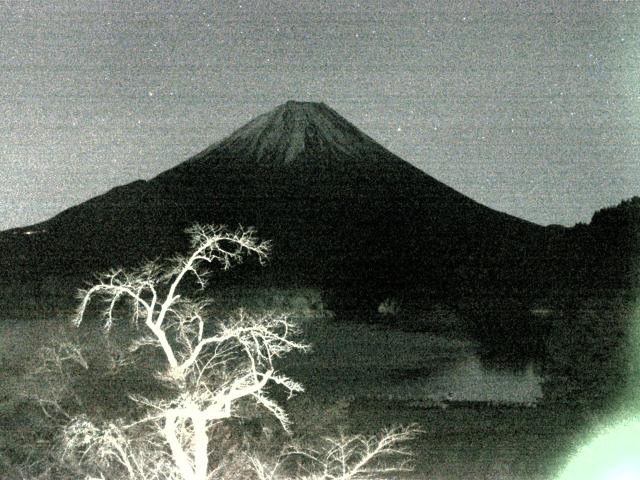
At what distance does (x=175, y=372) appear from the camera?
7.40 metres

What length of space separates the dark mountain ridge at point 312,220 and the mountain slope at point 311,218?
0.48 ft

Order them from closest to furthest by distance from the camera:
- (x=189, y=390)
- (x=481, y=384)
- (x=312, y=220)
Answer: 1. (x=189, y=390)
2. (x=481, y=384)
3. (x=312, y=220)

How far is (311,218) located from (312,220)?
0.86ft

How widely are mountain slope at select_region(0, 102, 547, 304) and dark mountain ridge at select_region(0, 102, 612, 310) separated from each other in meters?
0.14

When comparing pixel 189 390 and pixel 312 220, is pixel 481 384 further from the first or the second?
pixel 312 220

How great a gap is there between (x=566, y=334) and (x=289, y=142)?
5744 centimetres

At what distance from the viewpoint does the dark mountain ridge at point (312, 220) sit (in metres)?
60.6

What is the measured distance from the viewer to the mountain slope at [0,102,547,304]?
202ft

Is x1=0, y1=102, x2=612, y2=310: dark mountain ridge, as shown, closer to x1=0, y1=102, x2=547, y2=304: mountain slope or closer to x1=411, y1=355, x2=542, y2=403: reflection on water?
x1=0, y1=102, x2=547, y2=304: mountain slope

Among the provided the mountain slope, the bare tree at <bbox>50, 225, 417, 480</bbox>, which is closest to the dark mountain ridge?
the mountain slope

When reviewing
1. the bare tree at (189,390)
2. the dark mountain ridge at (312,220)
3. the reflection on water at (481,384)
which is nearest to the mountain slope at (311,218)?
the dark mountain ridge at (312,220)

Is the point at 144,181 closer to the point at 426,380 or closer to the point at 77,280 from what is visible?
the point at 77,280

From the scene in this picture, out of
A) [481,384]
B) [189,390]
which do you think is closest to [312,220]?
[481,384]

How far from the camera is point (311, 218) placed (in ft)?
234
